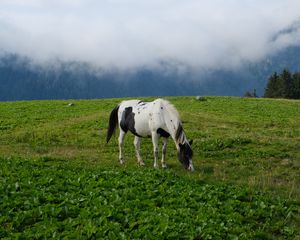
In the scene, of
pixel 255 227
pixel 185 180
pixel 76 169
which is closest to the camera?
pixel 255 227

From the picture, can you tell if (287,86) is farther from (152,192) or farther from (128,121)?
(152,192)

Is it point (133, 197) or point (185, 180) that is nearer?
point (133, 197)

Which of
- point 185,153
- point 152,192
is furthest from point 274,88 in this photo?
point 152,192

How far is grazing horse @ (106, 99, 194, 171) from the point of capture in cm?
1881

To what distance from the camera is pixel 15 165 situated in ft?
55.1

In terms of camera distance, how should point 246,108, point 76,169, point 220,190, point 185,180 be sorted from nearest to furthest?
1. point 220,190
2. point 185,180
3. point 76,169
4. point 246,108

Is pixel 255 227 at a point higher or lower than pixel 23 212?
lower

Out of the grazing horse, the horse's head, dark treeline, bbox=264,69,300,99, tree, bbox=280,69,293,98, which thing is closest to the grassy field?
the horse's head

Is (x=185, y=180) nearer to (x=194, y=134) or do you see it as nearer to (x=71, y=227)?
(x=71, y=227)

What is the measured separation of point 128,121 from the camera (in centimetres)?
2162

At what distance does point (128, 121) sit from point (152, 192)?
8231 mm

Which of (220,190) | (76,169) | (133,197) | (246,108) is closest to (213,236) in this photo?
(133,197)

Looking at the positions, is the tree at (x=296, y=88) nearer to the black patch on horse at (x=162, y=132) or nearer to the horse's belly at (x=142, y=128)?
the horse's belly at (x=142, y=128)

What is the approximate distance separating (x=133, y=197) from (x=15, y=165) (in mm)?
5755
